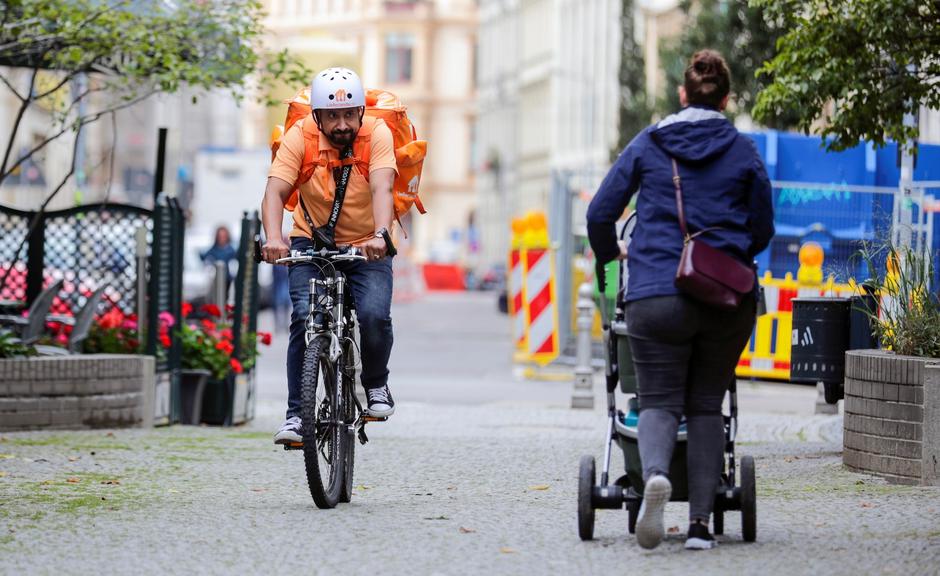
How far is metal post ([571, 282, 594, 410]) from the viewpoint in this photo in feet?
54.9

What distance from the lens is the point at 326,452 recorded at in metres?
8.45

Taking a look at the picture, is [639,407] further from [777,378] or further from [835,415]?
[777,378]

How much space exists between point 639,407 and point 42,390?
6207 mm

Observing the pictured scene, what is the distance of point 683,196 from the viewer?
689cm

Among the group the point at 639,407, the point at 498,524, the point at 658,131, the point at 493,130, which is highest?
the point at 493,130

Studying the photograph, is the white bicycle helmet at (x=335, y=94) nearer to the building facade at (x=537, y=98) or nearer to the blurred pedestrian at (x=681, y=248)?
the blurred pedestrian at (x=681, y=248)

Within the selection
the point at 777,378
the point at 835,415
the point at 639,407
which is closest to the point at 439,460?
the point at 639,407

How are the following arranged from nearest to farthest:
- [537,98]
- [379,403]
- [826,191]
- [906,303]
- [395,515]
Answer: [395,515] < [379,403] < [906,303] < [826,191] < [537,98]

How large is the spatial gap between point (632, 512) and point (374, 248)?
1853 mm

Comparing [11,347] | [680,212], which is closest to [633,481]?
[680,212]

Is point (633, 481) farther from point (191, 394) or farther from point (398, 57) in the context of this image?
point (398, 57)

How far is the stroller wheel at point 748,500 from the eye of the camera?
7.10m

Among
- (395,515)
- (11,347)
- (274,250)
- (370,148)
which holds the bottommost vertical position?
(395,515)

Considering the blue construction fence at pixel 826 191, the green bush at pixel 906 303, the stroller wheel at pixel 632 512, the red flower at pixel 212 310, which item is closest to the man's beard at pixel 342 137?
the stroller wheel at pixel 632 512
